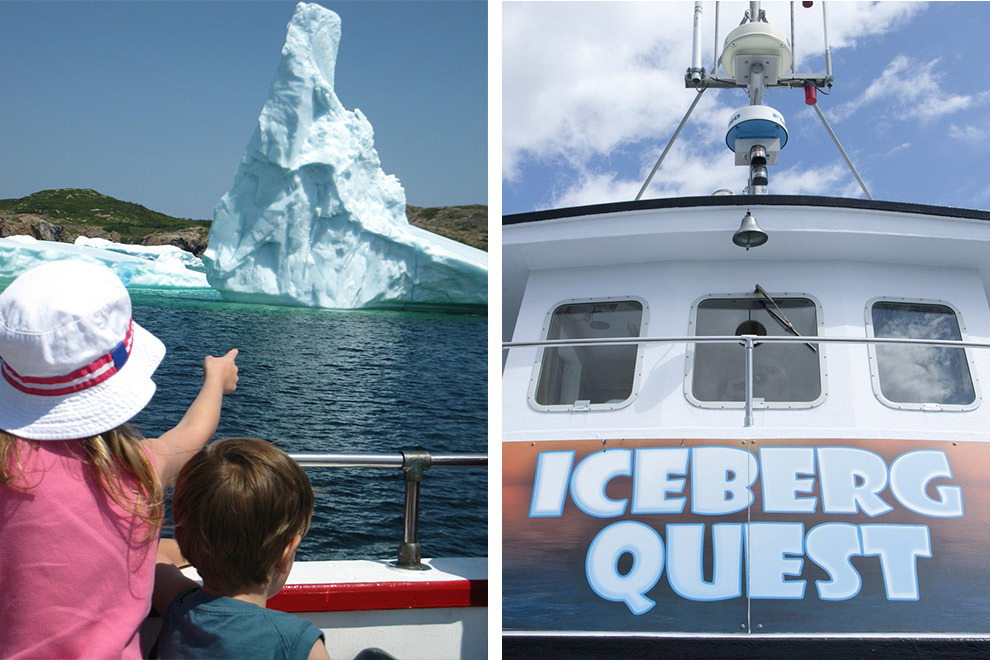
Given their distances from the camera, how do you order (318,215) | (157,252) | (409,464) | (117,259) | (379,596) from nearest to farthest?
1. (379,596)
2. (409,464)
3. (318,215)
4. (117,259)
5. (157,252)

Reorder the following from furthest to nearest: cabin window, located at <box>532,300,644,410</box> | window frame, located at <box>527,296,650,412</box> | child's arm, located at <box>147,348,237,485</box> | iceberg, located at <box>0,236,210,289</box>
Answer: iceberg, located at <box>0,236,210,289</box> → cabin window, located at <box>532,300,644,410</box> → window frame, located at <box>527,296,650,412</box> → child's arm, located at <box>147,348,237,485</box>

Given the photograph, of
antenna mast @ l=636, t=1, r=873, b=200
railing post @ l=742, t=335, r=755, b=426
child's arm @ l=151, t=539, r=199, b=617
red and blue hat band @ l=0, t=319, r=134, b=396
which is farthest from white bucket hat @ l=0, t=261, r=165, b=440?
antenna mast @ l=636, t=1, r=873, b=200

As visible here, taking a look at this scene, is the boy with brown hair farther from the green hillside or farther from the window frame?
the green hillside

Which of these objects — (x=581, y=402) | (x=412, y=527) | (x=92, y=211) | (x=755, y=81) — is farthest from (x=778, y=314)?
(x=92, y=211)

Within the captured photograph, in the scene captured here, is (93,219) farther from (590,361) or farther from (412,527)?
(412,527)

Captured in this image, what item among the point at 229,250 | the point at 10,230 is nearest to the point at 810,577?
the point at 10,230

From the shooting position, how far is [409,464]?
1.62m

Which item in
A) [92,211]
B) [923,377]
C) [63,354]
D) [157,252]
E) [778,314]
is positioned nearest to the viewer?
[63,354]

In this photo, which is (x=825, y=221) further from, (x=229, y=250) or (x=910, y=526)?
(x=229, y=250)

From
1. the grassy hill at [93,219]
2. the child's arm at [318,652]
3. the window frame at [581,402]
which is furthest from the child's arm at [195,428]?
the grassy hill at [93,219]

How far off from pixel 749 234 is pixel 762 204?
259 mm

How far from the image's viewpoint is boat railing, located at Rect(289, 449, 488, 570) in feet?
5.06

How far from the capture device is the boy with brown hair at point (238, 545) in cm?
96

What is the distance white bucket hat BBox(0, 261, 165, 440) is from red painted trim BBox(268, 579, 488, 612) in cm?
62
